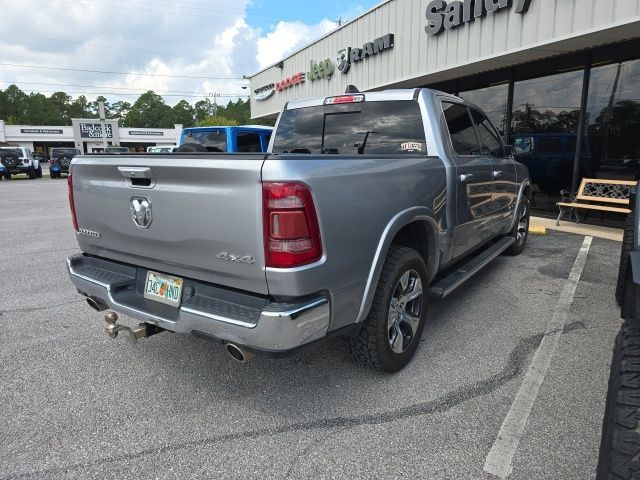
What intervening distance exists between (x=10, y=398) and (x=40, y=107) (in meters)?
119

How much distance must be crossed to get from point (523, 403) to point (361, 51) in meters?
11.2

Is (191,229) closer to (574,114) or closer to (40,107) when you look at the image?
(574,114)

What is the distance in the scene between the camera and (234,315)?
2.18 meters

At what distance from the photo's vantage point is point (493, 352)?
3.27 metres

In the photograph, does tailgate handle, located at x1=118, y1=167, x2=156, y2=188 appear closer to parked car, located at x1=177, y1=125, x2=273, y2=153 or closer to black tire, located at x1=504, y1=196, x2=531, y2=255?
black tire, located at x1=504, y1=196, x2=531, y2=255

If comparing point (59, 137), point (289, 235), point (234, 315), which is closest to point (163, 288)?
point (234, 315)

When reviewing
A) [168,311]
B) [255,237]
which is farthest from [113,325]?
[255,237]

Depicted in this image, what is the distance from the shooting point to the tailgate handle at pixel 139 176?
2.46m

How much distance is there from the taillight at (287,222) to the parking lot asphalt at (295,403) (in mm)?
1020

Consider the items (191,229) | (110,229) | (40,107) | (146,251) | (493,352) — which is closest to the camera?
(191,229)

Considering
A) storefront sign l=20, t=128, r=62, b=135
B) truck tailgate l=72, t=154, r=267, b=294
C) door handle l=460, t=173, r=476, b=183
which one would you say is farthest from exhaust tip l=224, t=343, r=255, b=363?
storefront sign l=20, t=128, r=62, b=135

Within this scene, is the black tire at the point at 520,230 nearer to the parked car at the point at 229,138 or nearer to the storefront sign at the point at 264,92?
the parked car at the point at 229,138

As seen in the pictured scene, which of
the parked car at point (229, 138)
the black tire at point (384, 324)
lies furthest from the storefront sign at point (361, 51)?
the black tire at point (384, 324)

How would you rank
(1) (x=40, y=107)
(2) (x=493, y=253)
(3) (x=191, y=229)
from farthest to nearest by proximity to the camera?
(1) (x=40, y=107) → (2) (x=493, y=253) → (3) (x=191, y=229)
